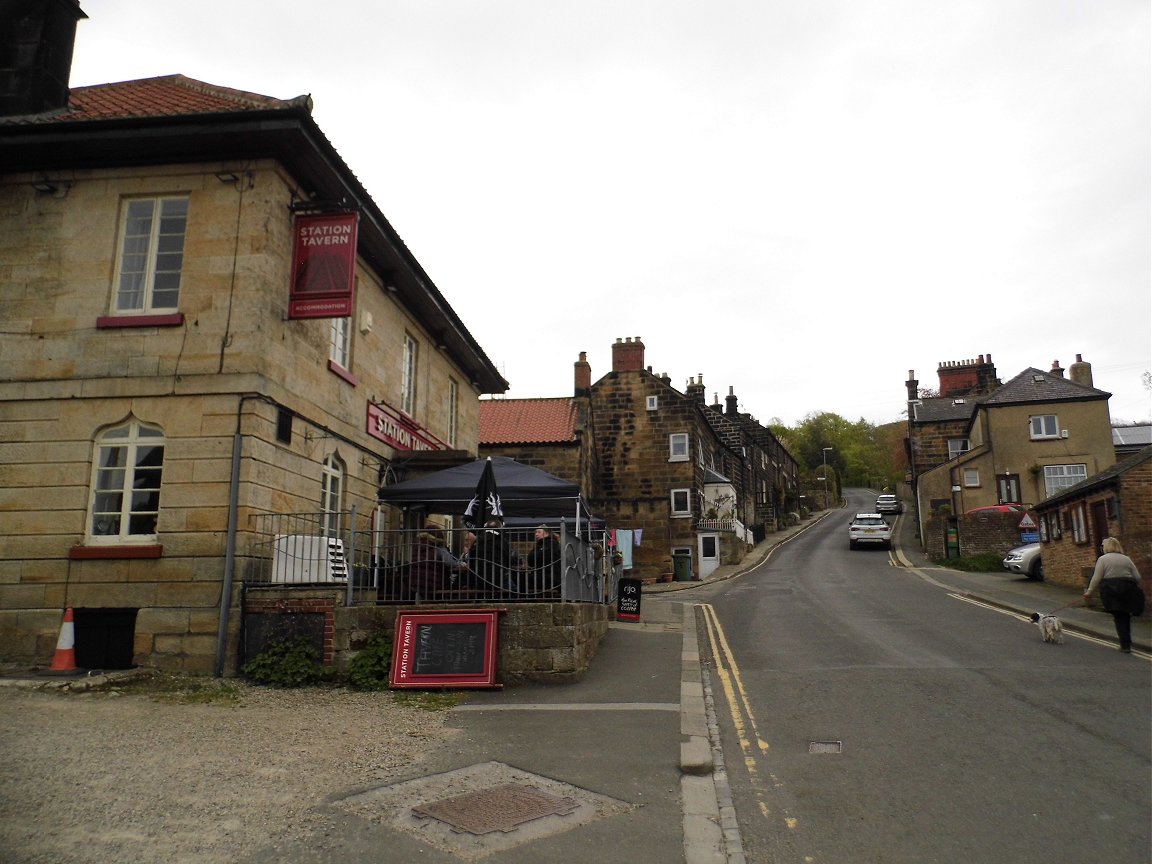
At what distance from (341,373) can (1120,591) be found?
12.6 meters

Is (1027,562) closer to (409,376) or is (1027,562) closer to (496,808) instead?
(409,376)

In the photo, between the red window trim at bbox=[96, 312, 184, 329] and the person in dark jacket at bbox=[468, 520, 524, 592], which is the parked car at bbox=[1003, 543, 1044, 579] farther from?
the red window trim at bbox=[96, 312, 184, 329]

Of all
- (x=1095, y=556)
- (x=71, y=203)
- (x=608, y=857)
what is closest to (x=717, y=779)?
(x=608, y=857)

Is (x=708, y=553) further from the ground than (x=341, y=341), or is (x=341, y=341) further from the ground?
(x=341, y=341)

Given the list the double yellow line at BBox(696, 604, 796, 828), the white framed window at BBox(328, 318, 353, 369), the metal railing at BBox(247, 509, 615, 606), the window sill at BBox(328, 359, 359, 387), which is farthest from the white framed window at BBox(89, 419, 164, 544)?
the double yellow line at BBox(696, 604, 796, 828)

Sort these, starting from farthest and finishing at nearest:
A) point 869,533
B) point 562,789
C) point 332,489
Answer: point 869,533
point 332,489
point 562,789

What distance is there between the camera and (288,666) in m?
9.88

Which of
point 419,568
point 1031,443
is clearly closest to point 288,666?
point 419,568

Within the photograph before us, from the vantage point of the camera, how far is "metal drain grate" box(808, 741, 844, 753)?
7059mm

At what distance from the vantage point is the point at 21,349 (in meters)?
11.4

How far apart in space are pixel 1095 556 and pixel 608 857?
1921cm

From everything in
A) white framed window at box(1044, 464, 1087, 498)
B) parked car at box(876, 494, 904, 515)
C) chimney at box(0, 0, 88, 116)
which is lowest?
white framed window at box(1044, 464, 1087, 498)

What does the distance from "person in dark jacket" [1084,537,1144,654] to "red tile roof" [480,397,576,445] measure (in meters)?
22.5

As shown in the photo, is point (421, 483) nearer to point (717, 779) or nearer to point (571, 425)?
point (717, 779)
